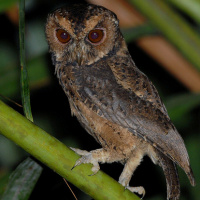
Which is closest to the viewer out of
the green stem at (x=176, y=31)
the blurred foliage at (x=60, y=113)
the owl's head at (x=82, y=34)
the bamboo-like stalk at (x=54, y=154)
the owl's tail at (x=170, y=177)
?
the bamboo-like stalk at (x=54, y=154)

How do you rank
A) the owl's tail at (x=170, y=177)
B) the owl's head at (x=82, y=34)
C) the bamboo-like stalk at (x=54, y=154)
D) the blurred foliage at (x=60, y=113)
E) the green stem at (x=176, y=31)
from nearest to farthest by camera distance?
1. the bamboo-like stalk at (x=54, y=154)
2. the green stem at (x=176, y=31)
3. the owl's tail at (x=170, y=177)
4. the owl's head at (x=82, y=34)
5. the blurred foliage at (x=60, y=113)

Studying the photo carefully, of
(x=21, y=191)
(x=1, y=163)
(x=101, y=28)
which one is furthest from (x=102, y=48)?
(x=1, y=163)

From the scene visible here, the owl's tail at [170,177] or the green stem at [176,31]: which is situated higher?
the green stem at [176,31]

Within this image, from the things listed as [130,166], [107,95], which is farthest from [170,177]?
[107,95]

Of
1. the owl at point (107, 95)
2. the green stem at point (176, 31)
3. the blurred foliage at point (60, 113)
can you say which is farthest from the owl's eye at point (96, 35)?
the green stem at point (176, 31)

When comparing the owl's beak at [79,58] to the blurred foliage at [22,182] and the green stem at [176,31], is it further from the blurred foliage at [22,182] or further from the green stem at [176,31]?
the blurred foliage at [22,182]

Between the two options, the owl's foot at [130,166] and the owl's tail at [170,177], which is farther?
the owl's foot at [130,166]

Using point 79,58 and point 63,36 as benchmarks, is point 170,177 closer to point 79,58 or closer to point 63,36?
point 79,58
